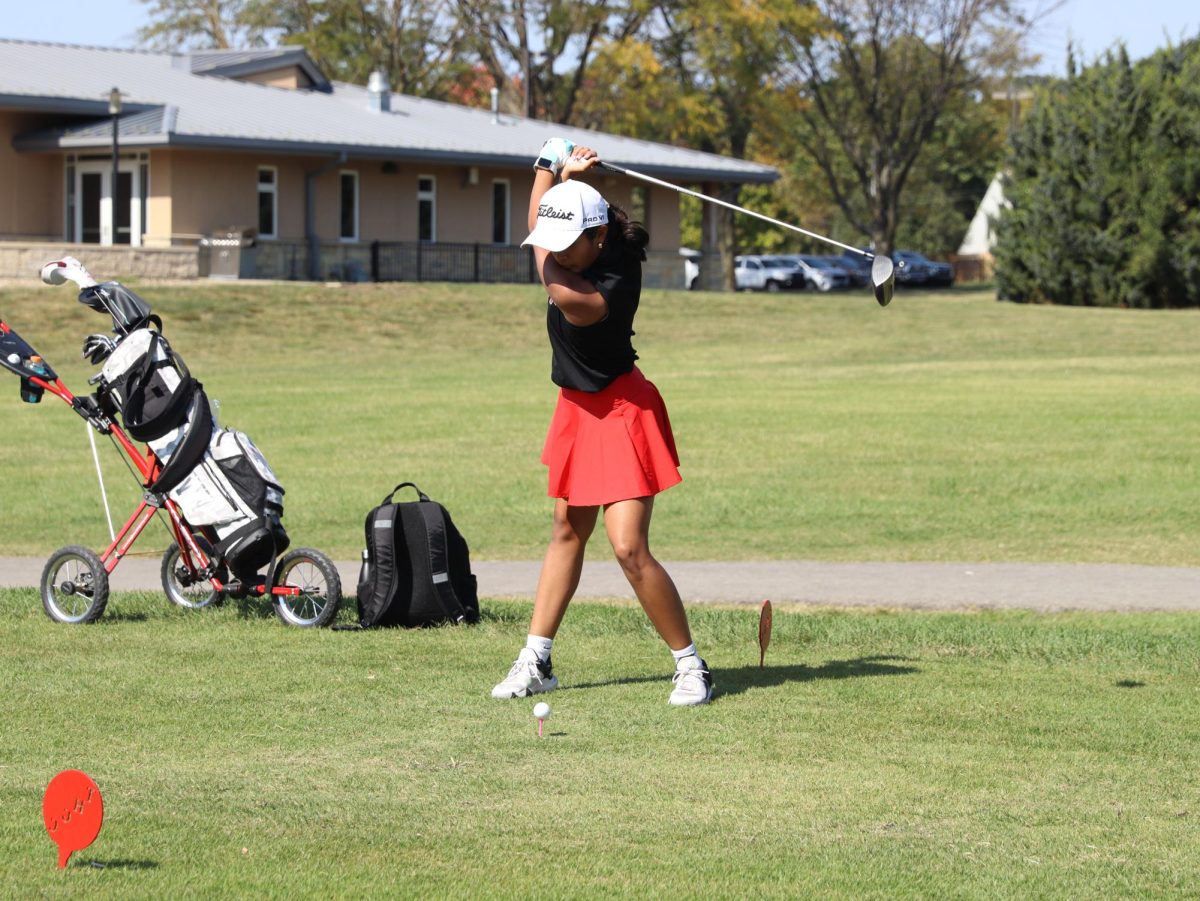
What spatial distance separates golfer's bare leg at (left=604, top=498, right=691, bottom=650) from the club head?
1.17 meters

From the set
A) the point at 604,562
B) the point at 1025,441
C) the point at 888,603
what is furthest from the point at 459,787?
the point at 1025,441

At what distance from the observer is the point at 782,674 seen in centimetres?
732

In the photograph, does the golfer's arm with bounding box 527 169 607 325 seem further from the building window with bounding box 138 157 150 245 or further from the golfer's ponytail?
the building window with bounding box 138 157 150 245

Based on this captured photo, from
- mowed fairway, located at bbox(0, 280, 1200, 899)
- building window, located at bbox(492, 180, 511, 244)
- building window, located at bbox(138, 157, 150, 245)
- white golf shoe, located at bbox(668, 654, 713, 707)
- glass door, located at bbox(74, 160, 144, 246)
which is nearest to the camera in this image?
mowed fairway, located at bbox(0, 280, 1200, 899)

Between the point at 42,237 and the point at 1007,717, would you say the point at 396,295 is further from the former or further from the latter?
the point at 1007,717

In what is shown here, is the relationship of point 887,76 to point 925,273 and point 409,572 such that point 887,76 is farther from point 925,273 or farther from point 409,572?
point 409,572

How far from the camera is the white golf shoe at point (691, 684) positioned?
6551 mm

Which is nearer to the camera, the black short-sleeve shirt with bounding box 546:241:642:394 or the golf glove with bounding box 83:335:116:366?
the black short-sleeve shirt with bounding box 546:241:642:394

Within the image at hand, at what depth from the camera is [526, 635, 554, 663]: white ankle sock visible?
681 cm

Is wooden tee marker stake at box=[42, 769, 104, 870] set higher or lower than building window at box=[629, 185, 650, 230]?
lower

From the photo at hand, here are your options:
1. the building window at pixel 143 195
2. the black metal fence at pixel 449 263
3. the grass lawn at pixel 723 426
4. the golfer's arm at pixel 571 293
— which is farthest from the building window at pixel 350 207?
the golfer's arm at pixel 571 293

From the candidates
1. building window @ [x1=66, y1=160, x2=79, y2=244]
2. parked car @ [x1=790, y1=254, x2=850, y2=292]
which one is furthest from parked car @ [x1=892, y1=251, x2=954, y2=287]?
building window @ [x1=66, y1=160, x2=79, y2=244]

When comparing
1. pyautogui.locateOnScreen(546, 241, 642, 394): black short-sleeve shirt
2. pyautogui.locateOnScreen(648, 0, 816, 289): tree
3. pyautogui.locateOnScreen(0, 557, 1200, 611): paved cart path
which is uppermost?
pyautogui.locateOnScreen(648, 0, 816, 289): tree

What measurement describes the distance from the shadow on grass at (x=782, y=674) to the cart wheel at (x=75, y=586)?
2739 mm
